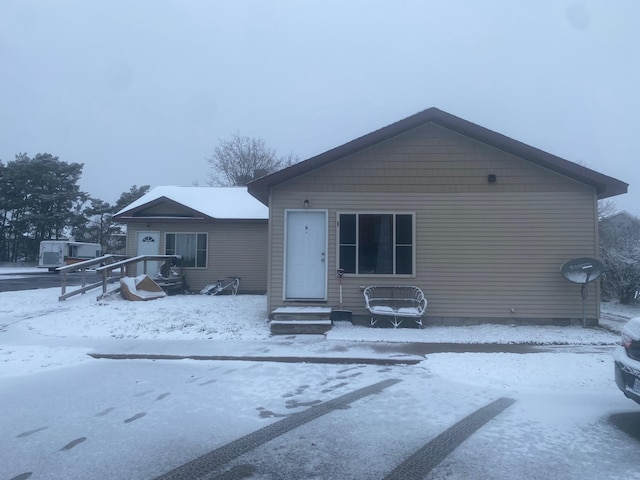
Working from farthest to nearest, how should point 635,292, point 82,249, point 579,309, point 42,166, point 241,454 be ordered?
1. point 42,166
2. point 82,249
3. point 635,292
4. point 579,309
5. point 241,454

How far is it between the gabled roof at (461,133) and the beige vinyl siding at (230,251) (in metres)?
6.66

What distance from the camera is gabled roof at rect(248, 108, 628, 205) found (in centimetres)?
1052

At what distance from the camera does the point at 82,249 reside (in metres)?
38.8

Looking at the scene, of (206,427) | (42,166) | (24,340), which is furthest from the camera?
(42,166)

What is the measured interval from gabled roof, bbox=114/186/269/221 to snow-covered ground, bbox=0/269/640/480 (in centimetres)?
750

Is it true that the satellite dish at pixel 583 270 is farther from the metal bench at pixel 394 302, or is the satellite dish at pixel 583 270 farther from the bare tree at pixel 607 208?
the bare tree at pixel 607 208

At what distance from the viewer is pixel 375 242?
1112 cm

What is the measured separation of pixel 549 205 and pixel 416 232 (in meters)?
2.99

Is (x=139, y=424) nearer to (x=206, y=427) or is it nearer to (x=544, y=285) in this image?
(x=206, y=427)

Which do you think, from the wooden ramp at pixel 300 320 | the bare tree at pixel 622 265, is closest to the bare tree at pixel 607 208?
the bare tree at pixel 622 265

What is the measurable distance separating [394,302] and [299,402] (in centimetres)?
560

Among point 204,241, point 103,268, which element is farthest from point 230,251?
point 103,268

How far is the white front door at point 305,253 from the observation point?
11.2 metres

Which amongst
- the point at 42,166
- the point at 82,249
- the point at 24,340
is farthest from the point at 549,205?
the point at 42,166
